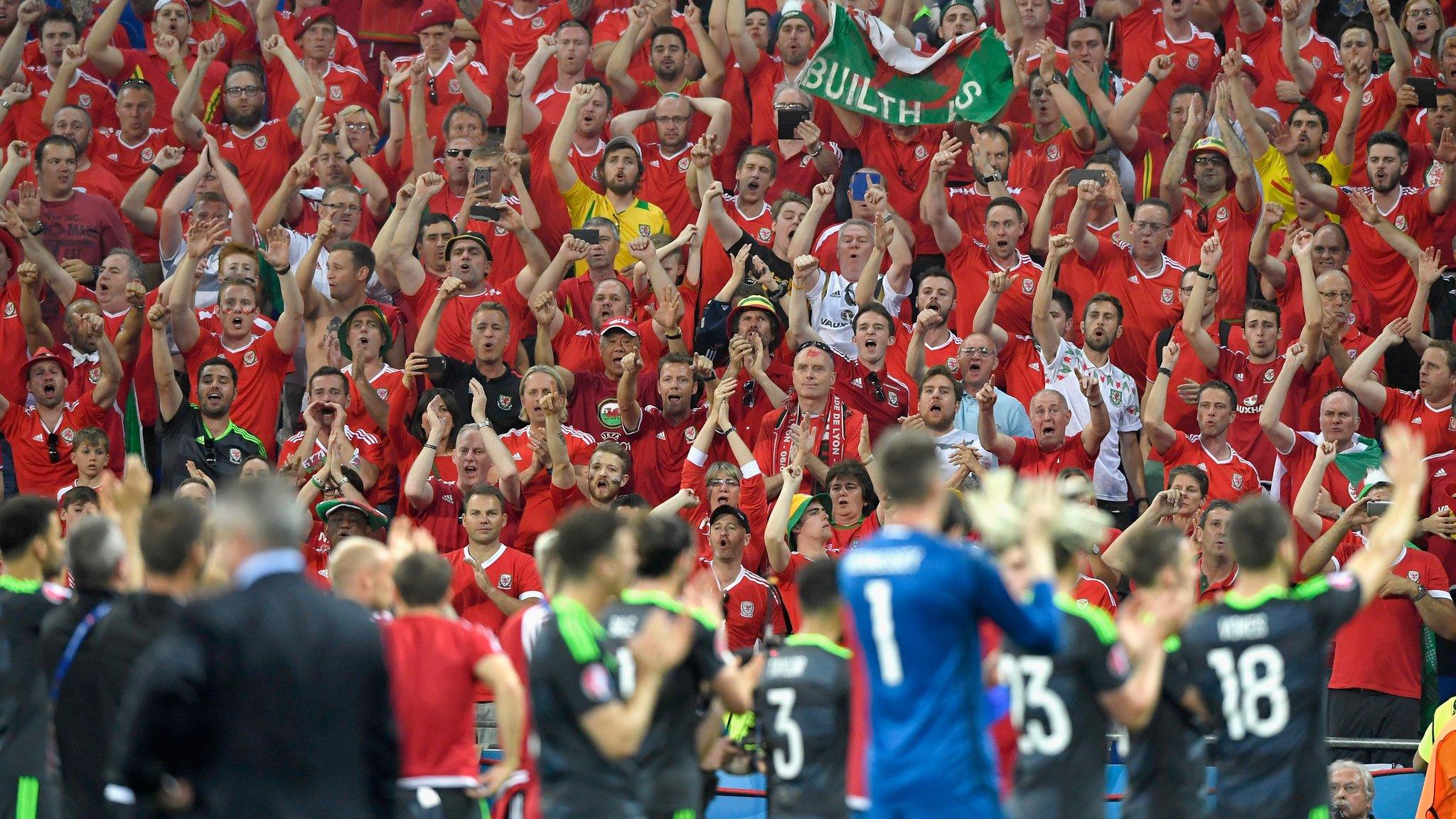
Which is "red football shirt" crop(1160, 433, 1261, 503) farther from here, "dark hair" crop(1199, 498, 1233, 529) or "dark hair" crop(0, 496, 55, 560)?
"dark hair" crop(0, 496, 55, 560)

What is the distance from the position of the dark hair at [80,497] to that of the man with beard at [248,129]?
5.16 metres

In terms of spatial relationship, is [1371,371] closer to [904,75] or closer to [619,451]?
[904,75]

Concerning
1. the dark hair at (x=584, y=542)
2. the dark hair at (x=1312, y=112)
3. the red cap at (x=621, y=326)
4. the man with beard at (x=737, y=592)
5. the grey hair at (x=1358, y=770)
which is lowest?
the grey hair at (x=1358, y=770)

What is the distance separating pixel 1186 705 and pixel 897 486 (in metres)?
1.79

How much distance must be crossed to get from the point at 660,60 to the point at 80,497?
6783 mm

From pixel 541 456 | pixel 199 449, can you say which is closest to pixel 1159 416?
pixel 541 456

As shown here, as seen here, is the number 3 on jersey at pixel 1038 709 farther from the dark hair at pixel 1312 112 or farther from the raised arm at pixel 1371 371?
the dark hair at pixel 1312 112

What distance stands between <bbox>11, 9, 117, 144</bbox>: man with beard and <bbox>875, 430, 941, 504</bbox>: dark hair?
41.1ft

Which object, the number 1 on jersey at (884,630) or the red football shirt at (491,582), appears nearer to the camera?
the number 1 on jersey at (884,630)

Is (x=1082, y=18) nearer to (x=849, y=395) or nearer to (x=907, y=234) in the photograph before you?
(x=907, y=234)

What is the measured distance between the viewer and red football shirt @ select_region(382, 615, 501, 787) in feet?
21.9

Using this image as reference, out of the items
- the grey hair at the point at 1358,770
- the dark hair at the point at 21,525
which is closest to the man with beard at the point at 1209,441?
the grey hair at the point at 1358,770

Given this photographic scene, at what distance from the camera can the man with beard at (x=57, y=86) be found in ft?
52.9

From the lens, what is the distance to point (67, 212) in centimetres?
1499
